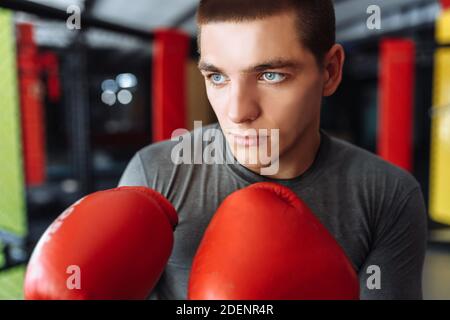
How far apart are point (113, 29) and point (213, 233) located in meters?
0.90

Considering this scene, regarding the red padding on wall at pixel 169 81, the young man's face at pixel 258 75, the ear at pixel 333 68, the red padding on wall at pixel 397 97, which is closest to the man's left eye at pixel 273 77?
the young man's face at pixel 258 75

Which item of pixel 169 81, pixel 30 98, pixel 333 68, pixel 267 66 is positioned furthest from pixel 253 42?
pixel 30 98

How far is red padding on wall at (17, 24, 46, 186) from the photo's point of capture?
8.32 ft

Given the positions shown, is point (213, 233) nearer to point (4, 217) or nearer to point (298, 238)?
point (298, 238)

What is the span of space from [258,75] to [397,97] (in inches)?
62.1

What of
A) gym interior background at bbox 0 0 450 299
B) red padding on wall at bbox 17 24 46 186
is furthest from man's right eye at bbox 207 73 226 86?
red padding on wall at bbox 17 24 46 186

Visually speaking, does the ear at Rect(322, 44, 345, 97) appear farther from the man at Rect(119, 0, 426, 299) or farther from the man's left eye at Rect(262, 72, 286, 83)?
the man's left eye at Rect(262, 72, 286, 83)

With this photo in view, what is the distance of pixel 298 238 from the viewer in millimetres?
448

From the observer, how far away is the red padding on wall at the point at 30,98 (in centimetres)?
254

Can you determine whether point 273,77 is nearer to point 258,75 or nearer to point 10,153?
point 258,75

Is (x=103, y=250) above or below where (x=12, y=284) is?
above

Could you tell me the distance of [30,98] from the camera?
3.12m

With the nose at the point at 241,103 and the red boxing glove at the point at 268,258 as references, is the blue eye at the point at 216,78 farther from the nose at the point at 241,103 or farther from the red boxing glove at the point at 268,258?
the red boxing glove at the point at 268,258

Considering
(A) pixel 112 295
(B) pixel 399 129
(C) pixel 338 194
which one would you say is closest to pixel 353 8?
(B) pixel 399 129
